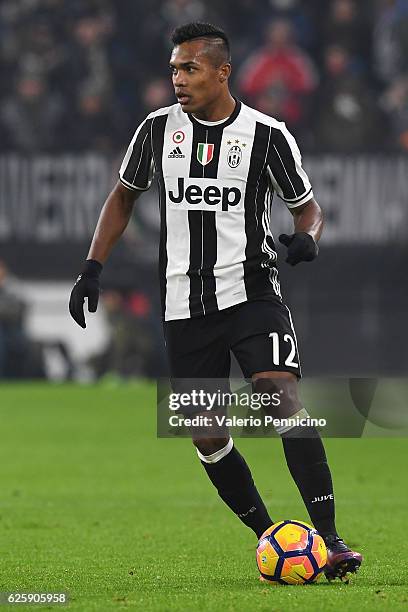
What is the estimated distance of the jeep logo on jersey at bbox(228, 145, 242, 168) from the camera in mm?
5512

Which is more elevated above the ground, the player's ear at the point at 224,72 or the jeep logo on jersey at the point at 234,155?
the player's ear at the point at 224,72

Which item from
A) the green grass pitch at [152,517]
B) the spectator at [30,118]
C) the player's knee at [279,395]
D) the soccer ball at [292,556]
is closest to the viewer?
the green grass pitch at [152,517]

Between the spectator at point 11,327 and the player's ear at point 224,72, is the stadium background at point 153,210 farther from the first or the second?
the player's ear at point 224,72

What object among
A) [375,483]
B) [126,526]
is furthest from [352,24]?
[126,526]

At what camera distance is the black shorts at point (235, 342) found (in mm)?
5363

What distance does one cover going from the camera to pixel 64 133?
1828 centimetres

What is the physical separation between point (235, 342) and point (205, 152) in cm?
74

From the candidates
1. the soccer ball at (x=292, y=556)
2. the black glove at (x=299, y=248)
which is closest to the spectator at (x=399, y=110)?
the black glove at (x=299, y=248)

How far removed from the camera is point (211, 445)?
560 centimetres

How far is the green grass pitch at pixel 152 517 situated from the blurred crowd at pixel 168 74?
4902 millimetres

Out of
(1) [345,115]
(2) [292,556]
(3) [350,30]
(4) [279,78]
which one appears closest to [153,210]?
(4) [279,78]

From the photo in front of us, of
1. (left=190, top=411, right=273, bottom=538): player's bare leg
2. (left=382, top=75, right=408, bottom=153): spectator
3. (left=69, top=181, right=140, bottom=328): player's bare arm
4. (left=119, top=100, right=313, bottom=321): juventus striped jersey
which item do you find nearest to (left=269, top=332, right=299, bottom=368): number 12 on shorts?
Answer: (left=119, top=100, right=313, bottom=321): juventus striped jersey

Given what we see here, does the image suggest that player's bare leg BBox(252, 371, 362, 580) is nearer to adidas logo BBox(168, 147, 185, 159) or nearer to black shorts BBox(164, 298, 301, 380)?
black shorts BBox(164, 298, 301, 380)

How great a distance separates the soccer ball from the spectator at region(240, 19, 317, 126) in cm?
1267
